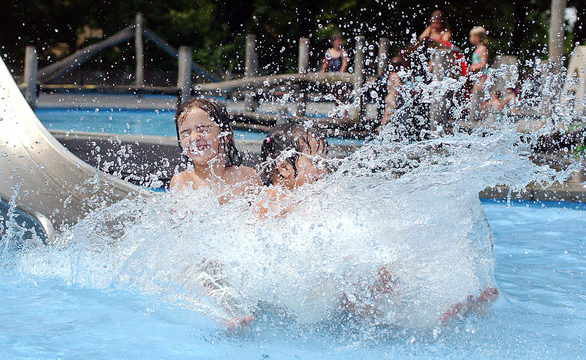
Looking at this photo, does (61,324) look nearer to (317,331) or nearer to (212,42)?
(317,331)

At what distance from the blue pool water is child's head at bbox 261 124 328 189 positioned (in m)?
6.76

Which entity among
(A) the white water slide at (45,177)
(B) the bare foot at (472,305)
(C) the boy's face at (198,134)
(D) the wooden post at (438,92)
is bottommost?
(B) the bare foot at (472,305)

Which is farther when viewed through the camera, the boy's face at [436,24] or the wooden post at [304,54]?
the wooden post at [304,54]

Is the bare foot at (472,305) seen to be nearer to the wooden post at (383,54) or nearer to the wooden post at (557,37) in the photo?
the wooden post at (557,37)

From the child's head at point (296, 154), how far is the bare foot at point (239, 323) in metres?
0.66

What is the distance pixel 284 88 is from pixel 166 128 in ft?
10.1

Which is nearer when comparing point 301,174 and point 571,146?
point 301,174

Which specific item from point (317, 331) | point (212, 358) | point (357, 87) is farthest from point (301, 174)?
point (357, 87)

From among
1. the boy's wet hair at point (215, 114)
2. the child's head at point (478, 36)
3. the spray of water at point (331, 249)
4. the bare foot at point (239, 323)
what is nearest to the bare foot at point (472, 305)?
the spray of water at point (331, 249)

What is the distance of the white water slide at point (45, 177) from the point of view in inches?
155

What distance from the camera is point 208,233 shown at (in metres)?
2.74

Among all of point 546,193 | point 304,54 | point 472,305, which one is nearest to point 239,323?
point 472,305

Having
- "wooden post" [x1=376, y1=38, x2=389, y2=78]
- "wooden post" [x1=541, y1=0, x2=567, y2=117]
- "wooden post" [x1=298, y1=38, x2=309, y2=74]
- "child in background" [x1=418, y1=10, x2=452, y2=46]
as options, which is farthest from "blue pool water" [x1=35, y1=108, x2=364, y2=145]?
"wooden post" [x1=541, y1=0, x2=567, y2=117]

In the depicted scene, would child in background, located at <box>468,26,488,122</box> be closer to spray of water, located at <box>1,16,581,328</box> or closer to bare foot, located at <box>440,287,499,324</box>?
spray of water, located at <box>1,16,581,328</box>
